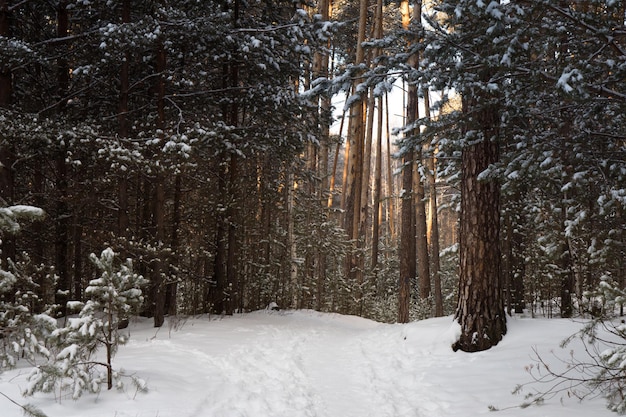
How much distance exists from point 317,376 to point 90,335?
10.8ft

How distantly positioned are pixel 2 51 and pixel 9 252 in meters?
3.43

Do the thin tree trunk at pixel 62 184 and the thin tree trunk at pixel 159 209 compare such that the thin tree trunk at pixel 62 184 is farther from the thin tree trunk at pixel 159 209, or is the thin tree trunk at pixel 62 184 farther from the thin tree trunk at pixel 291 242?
the thin tree trunk at pixel 291 242

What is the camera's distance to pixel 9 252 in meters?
7.41

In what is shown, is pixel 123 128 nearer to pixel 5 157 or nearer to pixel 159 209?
pixel 159 209

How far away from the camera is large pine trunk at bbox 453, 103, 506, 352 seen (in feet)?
21.7

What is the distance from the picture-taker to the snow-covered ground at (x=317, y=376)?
4160 millimetres

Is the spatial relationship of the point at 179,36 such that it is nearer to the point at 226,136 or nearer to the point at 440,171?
the point at 226,136

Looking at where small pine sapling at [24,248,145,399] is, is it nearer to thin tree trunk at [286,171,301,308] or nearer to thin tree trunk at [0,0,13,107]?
thin tree trunk at [0,0,13,107]

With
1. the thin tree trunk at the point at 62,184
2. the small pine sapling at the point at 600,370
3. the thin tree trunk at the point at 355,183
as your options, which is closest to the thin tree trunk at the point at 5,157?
the thin tree trunk at the point at 62,184

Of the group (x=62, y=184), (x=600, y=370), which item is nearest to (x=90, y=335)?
(x=600, y=370)

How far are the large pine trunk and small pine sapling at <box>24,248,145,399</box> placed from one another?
493cm

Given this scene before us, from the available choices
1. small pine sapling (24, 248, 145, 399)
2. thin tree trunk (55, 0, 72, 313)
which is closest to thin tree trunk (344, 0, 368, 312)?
thin tree trunk (55, 0, 72, 313)

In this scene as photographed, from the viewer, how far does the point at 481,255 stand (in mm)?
6695

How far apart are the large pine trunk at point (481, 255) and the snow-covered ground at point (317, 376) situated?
0.93ft
